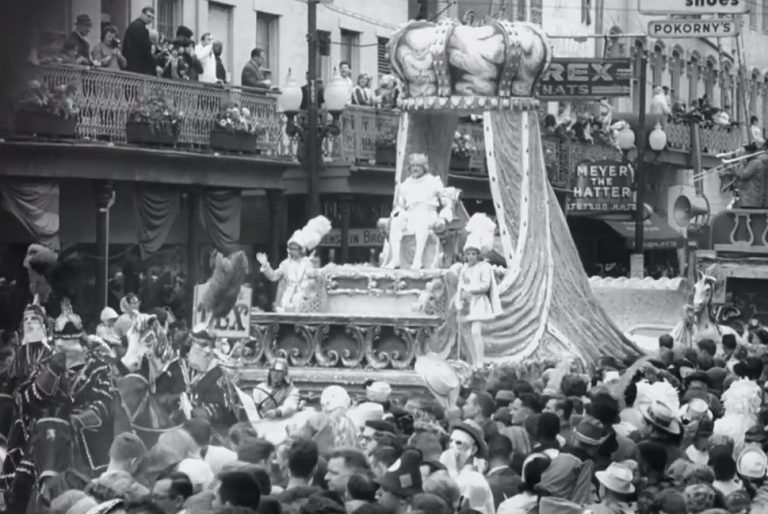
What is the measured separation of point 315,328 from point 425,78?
400 cm

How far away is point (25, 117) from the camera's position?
23875 mm

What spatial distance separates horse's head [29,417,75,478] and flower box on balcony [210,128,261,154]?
17.5 meters

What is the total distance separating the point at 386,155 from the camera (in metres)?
34.2

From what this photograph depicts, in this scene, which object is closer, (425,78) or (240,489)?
Result: (240,489)

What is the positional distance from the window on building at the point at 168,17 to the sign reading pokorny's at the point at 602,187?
13.0 meters

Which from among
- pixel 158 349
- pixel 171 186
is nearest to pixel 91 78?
pixel 171 186

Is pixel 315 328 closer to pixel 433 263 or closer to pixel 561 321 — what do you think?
pixel 433 263

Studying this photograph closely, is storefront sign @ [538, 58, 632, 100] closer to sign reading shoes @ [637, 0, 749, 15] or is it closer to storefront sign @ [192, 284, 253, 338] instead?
sign reading shoes @ [637, 0, 749, 15]

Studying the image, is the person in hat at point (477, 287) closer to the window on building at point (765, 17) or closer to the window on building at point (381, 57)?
the window on building at point (381, 57)

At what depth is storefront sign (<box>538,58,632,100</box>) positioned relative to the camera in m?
37.6

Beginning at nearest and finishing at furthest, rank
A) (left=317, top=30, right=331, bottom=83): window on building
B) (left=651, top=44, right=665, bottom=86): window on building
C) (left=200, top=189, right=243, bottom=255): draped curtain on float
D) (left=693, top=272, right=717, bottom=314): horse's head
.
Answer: (left=693, top=272, right=717, bottom=314): horse's head < (left=200, top=189, right=243, bottom=255): draped curtain on float < (left=317, top=30, right=331, bottom=83): window on building < (left=651, top=44, right=665, bottom=86): window on building

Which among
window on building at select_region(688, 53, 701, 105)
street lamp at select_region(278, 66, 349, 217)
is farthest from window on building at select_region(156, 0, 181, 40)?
window on building at select_region(688, 53, 701, 105)

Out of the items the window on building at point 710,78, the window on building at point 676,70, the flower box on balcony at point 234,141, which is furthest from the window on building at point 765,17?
the flower box on balcony at point 234,141

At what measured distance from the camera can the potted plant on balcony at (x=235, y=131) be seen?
29125 mm
